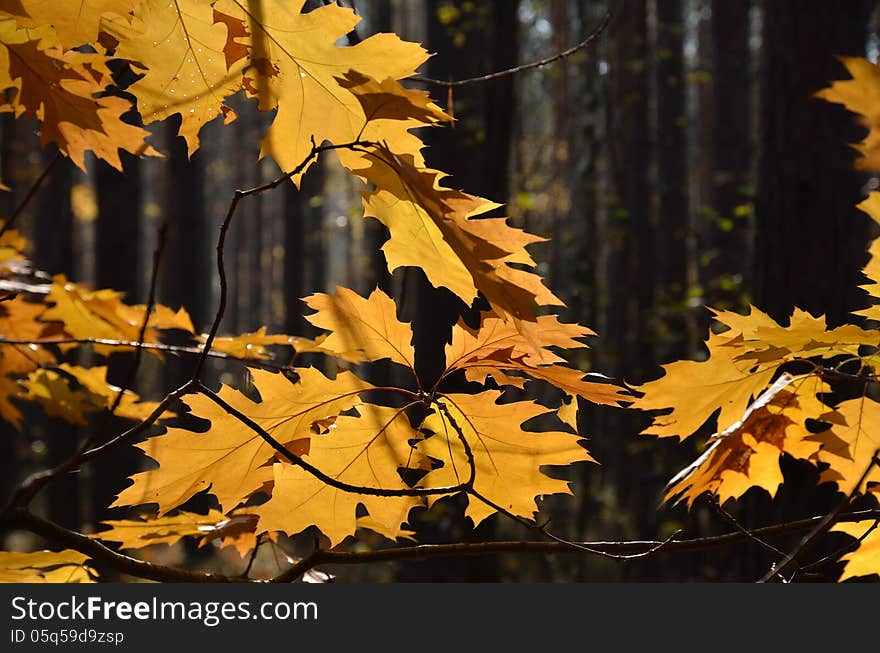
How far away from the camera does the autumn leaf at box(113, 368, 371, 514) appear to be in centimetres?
113

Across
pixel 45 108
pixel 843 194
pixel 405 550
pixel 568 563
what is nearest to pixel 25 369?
pixel 45 108

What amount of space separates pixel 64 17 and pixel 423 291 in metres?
2.97

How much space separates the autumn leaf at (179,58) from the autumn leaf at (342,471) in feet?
1.73

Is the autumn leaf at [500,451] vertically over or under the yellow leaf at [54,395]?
under

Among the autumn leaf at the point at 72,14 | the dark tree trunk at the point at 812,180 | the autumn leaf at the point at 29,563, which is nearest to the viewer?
the autumn leaf at the point at 72,14

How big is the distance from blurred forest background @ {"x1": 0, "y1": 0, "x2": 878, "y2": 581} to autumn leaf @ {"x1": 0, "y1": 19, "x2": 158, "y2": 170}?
195 mm

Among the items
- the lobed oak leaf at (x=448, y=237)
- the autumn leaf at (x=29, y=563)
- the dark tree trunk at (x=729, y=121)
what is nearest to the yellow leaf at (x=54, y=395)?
the autumn leaf at (x=29, y=563)

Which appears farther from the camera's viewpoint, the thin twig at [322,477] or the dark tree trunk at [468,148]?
the dark tree trunk at [468,148]

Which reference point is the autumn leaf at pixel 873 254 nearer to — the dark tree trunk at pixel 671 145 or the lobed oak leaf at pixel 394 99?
the lobed oak leaf at pixel 394 99

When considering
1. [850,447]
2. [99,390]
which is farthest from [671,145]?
[850,447]

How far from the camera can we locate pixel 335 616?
1156mm

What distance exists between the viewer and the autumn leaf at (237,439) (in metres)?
1.13

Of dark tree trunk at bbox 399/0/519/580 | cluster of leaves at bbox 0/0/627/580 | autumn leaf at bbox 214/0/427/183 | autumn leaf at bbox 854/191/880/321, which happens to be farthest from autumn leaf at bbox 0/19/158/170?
dark tree trunk at bbox 399/0/519/580

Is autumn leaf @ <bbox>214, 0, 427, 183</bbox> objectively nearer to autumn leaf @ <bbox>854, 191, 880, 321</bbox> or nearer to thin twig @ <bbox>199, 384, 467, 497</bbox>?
thin twig @ <bbox>199, 384, 467, 497</bbox>
